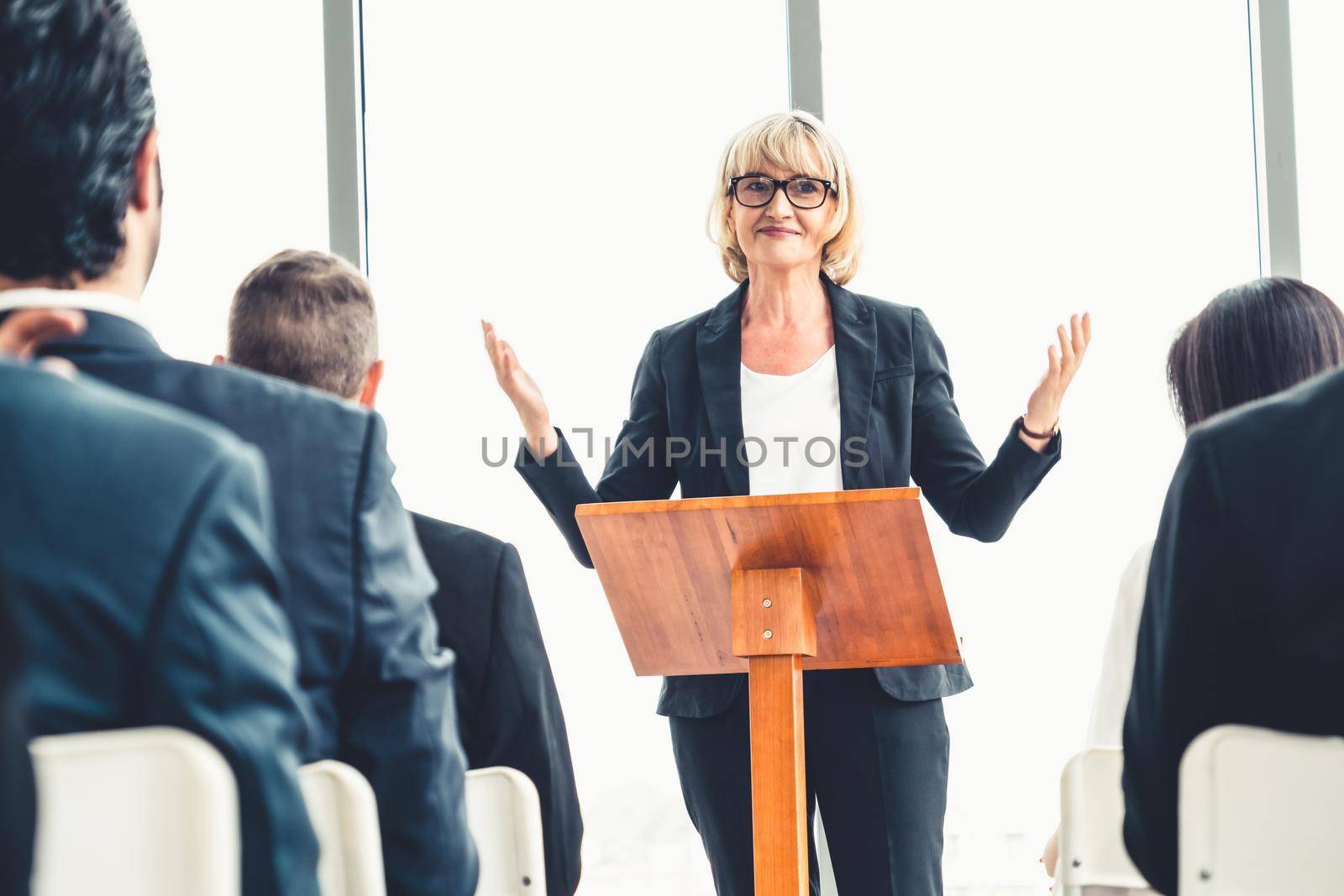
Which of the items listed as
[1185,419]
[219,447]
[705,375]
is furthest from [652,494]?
[219,447]

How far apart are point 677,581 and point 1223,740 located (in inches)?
40.8

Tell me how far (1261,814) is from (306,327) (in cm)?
126

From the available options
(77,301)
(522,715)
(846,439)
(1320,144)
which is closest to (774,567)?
(522,715)

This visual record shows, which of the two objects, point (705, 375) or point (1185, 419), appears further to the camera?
point (705, 375)

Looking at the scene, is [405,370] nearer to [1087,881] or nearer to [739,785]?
[739,785]

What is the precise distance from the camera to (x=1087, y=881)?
184 centimetres

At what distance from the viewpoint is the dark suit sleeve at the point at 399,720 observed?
1317 millimetres

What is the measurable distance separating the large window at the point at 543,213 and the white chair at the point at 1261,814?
2571 mm

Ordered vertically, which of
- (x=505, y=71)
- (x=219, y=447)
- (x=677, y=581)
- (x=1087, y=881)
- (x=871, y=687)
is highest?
(x=505, y=71)

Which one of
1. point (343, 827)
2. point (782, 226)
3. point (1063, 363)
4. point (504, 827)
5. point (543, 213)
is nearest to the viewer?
point (343, 827)

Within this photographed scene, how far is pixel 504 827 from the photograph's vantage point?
1.74m

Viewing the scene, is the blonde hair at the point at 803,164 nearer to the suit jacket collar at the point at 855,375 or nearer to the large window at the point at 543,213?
the suit jacket collar at the point at 855,375

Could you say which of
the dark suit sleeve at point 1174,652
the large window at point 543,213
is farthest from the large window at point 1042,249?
the dark suit sleeve at point 1174,652

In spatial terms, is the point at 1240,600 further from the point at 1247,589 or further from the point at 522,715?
the point at 522,715
